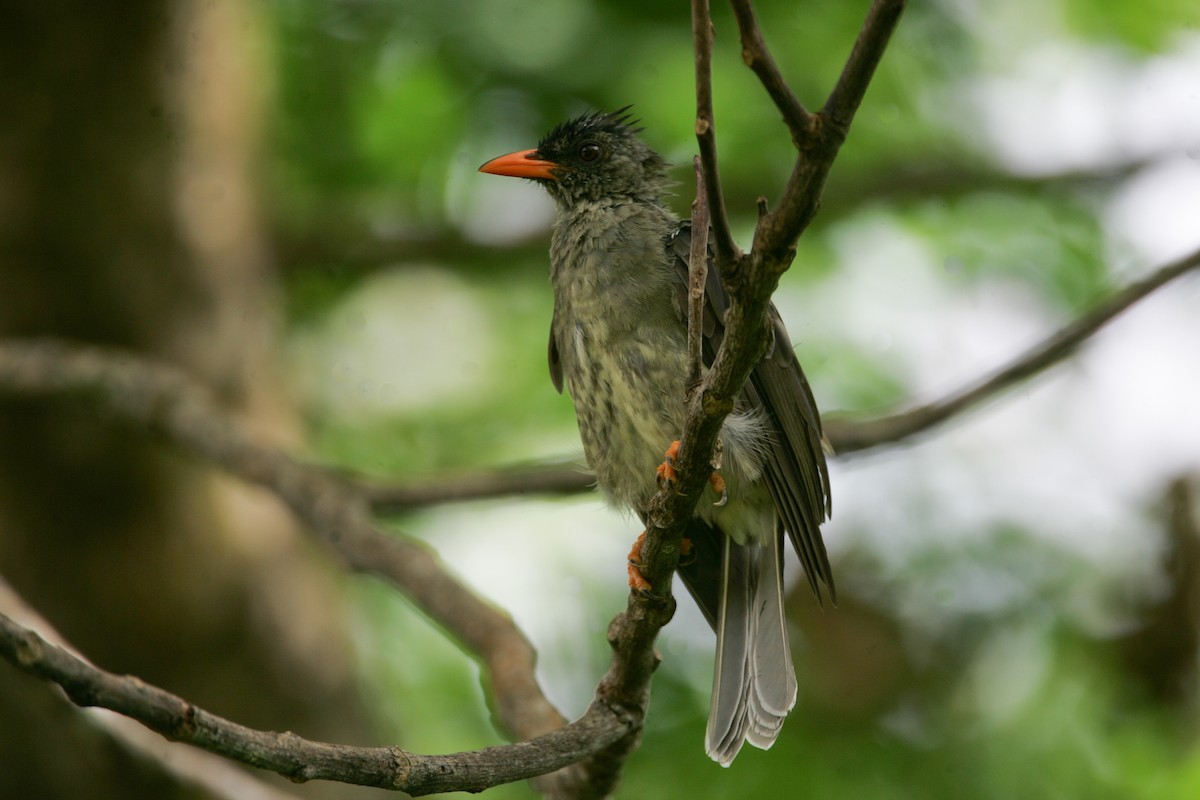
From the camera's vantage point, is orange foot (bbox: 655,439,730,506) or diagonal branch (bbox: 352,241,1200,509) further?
A: diagonal branch (bbox: 352,241,1200,509)

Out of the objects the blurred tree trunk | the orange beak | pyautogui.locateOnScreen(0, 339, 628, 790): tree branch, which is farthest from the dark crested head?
the blurred tree trunk

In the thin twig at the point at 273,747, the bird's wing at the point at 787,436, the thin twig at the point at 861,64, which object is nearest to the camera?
the thin twig at the point at 273,747

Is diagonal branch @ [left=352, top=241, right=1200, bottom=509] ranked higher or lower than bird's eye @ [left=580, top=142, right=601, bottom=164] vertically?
lower

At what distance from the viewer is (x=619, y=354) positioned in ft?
11.7

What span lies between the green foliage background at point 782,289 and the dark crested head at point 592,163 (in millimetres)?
578

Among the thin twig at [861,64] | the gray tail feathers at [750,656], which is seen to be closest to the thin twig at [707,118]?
the thin twig at [861,64]

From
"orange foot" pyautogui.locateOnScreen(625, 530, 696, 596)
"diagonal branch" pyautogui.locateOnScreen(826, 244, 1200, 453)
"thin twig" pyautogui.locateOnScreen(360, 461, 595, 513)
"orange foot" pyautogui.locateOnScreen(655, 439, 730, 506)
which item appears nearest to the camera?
"orange foot" pyautogui.locateOnScreen(655, 439, 730, 506)

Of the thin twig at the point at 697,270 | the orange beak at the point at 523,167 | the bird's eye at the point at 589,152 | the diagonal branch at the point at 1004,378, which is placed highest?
the thin twig at the point at 697,270

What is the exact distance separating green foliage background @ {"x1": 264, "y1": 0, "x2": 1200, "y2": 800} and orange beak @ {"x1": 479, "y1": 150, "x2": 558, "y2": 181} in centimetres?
79

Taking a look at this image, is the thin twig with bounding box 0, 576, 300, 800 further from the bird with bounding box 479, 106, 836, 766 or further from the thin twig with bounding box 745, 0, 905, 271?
the thin twig with bounding box 745, 0, 905, 271

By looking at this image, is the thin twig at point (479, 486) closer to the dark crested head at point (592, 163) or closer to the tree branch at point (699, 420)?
the dark crested head at point (592, 163)

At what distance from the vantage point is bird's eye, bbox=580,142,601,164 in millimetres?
4512

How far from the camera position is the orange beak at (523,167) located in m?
4.55

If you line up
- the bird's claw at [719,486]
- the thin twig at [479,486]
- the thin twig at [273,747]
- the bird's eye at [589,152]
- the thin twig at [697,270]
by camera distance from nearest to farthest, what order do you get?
the thin twig at [273,747]
the thin twig at [697,270]
the bird's claw at [719,486]
the bird's eye at [589,152]
the thin twig at [479,486]
